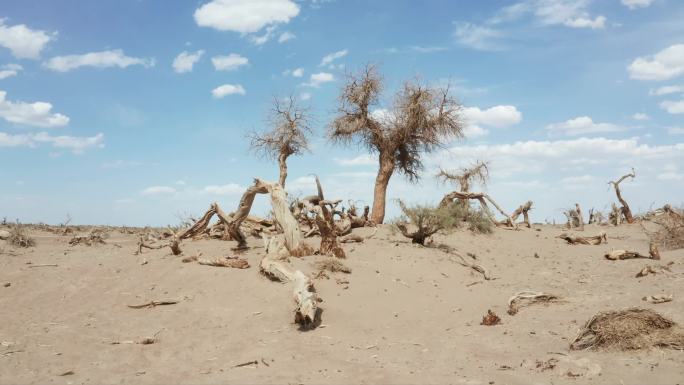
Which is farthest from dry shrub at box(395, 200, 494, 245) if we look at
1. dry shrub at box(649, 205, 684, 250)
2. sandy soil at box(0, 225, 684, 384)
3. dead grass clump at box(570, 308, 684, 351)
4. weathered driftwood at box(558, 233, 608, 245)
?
dead grass clump at box(570, 308, 684, 351)

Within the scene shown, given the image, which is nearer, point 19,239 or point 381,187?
point 19,239

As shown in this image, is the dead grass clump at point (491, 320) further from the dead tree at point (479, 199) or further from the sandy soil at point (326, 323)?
the dead tree at point (479, 199)

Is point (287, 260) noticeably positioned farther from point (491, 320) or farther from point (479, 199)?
point (479, 199)

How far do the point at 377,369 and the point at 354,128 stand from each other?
1689cm

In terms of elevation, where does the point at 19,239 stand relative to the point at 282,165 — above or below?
below

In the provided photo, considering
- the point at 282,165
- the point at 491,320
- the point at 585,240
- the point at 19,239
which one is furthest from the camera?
the point at 282,165

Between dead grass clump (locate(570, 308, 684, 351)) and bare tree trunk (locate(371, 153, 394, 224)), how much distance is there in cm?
1596

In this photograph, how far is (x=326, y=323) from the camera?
26.3ft

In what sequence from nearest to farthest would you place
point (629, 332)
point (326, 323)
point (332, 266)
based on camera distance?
point (629, 332), point (326, 323), point (332, 266)

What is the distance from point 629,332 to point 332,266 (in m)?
5.27

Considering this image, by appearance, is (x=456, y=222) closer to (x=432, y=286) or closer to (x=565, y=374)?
(x=432, y=286)

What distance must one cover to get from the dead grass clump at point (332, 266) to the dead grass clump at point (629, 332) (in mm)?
4617

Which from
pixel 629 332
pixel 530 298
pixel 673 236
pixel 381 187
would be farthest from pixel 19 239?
pixel 673 236

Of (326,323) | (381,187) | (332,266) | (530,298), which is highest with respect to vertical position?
(381,187)
